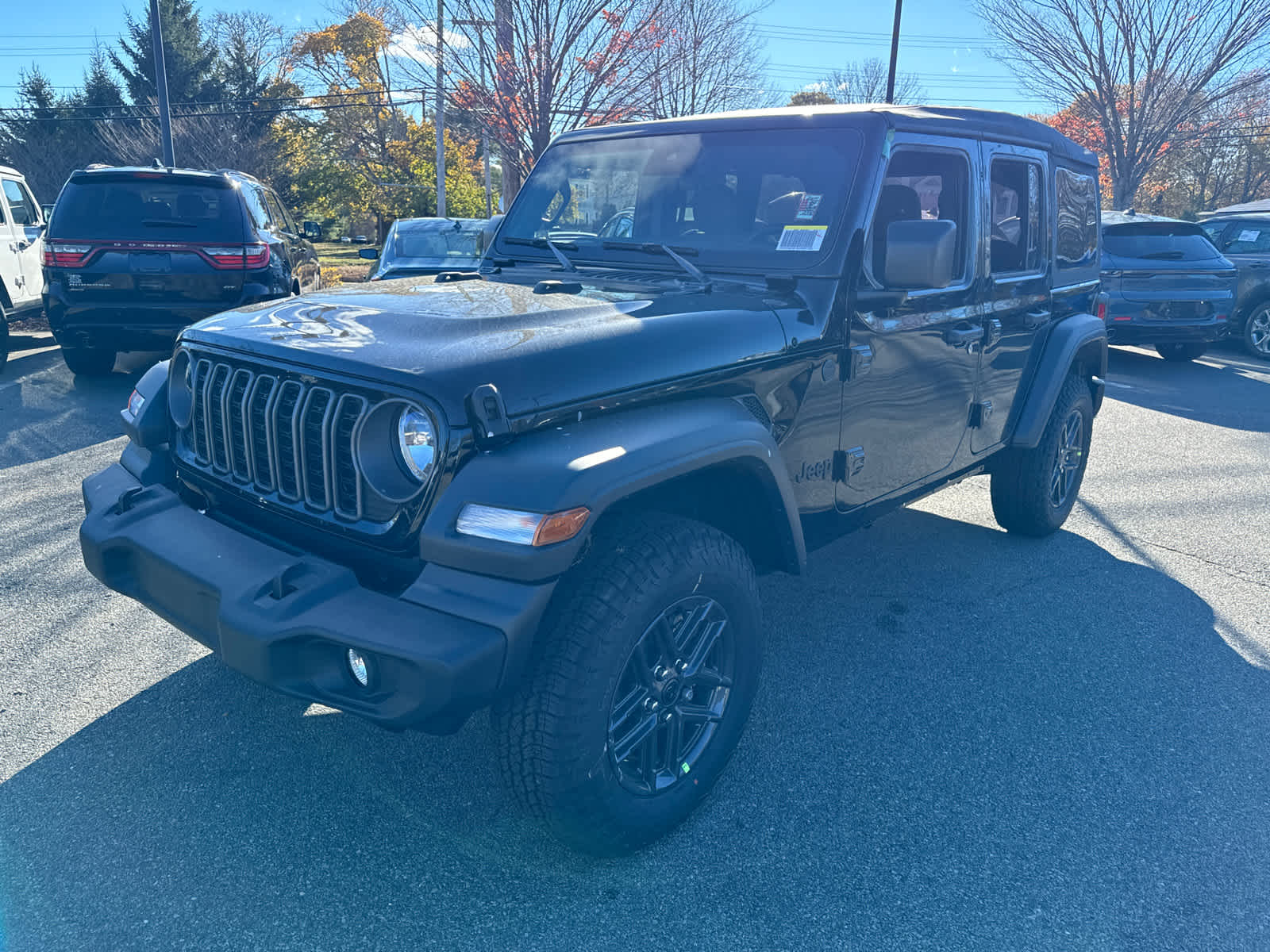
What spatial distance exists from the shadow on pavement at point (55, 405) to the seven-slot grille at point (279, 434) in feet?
13.0

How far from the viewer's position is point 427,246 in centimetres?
1025

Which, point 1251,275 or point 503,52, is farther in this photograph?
point 503,52

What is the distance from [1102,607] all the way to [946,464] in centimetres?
112

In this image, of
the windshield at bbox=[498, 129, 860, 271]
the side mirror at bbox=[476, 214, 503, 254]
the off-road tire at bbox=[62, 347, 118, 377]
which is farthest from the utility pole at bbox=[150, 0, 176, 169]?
the windshield at bbox=[498, 129, 860, 271]

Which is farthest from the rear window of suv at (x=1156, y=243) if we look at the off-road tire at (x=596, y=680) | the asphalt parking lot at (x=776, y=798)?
the off-road tire at (x=596, y=680)

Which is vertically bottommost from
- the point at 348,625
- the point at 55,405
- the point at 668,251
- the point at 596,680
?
Answer: the point at 55,405

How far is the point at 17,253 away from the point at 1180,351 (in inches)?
512

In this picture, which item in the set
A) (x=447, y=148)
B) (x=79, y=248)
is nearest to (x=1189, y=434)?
(x=79, y=248)

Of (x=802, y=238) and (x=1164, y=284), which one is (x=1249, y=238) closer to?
(x=1164, y=284)

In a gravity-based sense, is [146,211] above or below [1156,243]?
above

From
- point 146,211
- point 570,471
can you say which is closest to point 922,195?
point 570,471

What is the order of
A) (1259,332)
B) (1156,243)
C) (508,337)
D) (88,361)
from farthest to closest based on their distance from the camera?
(1259,332), (1156,243), (88,361), (508,337)

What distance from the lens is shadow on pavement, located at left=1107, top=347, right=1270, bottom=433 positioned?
8734 mm

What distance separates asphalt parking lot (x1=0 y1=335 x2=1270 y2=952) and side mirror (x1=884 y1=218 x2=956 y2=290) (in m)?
1.52
